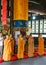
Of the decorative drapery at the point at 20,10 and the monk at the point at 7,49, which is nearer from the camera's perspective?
the monk at the point at 7,49

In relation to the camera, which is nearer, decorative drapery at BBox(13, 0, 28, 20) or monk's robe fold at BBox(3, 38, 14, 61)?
monk's robe fold at BBox(3, 38, 14, 61)

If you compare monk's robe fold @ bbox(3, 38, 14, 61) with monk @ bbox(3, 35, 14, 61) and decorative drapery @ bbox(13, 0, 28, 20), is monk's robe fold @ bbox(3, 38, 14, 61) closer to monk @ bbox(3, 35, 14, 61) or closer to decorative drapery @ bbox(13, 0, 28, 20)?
monk @ bbox(3, 35, 14, 61)

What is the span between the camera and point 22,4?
10.8m

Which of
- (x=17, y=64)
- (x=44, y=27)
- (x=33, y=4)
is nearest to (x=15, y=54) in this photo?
(x=17, y=64)

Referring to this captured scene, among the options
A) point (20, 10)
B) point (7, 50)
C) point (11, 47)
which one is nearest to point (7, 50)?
point (7, 50)

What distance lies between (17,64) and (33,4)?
26.1ft

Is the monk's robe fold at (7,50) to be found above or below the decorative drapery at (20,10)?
below

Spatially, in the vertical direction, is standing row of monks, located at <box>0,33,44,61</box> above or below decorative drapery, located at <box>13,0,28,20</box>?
below

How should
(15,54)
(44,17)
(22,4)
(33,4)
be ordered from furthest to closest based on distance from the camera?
(44,17), (33,4), (15,54), (22,4)

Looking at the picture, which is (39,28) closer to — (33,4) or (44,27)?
(44,27)

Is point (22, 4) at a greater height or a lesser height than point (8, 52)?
greater

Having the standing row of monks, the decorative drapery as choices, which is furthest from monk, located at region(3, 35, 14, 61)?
the decorative drapery

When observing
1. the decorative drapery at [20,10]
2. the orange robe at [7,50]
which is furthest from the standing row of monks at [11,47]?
the decorative drapery at [20,10]

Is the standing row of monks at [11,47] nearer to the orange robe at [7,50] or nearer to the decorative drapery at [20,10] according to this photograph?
the orange robe at [7,50]
